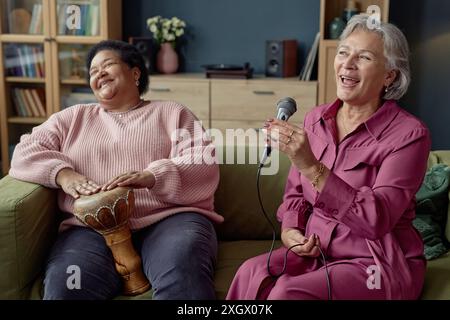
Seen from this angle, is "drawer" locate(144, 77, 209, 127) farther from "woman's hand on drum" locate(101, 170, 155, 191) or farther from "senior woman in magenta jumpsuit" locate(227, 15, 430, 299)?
"senior woman in magenta jumpsuit" locate(227, 15, 430, 299)

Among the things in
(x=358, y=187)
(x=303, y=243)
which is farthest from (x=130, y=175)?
(x=358, y=187)

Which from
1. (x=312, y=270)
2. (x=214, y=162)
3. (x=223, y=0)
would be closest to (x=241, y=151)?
(x=214, y=162)

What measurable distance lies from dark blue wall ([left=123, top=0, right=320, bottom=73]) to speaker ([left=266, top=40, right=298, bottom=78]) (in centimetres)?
16

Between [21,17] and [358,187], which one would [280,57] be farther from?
[358,187]

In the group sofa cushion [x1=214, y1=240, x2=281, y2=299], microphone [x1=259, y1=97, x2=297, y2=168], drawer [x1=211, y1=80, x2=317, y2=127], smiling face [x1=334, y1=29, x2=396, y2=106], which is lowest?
sofa cushion [x1=214, y1=240, x2=281, y2=299]

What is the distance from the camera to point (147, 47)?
13.4 feet

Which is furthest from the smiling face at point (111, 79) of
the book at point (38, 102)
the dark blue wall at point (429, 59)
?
the dark blue wall at point (429, 59)

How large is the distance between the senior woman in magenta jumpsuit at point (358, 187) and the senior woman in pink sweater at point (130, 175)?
0.24 meters

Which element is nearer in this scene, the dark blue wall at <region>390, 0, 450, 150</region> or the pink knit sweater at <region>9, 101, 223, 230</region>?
the pink knit sweater at <region>9, 101, 223, 230</region>

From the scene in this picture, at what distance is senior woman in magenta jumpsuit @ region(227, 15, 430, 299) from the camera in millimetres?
1581

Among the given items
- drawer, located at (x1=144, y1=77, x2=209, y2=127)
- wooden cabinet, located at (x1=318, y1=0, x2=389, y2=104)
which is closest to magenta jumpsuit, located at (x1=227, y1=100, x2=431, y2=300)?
wooden cabinet, located at (x1=318, y1=0, x2=389, y2=104)

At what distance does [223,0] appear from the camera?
420cm
